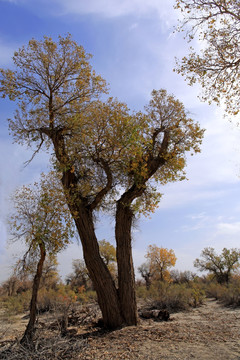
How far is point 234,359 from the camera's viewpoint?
5383 millimetres

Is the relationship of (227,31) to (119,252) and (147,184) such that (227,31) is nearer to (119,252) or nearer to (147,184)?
(147,184)

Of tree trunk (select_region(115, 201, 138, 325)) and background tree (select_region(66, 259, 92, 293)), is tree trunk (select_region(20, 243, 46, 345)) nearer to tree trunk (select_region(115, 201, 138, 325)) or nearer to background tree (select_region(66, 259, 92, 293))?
tree trunk (select_region(115, 201, 138, 325))

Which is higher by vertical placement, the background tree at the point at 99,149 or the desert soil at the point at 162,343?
the background tree at the point at 99,149

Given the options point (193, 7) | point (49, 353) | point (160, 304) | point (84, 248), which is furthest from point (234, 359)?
point (160, 304)

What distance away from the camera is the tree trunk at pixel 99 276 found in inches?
346

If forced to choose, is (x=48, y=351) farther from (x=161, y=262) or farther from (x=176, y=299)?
(x=161, y=262)

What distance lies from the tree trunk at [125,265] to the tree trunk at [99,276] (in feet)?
0.77

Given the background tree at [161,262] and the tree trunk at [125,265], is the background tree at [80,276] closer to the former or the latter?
the background tree at [161,262]

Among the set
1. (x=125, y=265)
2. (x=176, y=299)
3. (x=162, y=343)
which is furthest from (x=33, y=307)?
(x=176, y=299)

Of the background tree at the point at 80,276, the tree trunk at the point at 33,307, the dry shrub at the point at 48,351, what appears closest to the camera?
the dry shrub at the point at 48,351

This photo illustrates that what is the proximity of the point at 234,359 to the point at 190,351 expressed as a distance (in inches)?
36.5

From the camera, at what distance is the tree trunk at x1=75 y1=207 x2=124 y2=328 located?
28.8 ft

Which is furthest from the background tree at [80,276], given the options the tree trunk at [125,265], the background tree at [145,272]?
the tree trunk at [125,265]

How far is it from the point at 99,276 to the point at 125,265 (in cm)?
100
